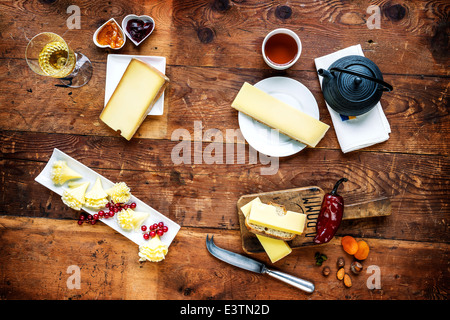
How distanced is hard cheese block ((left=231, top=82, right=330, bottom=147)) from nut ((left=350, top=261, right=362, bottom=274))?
2.01 feet

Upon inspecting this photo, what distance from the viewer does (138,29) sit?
142 centimetres

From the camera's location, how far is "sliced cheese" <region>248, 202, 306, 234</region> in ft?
4.40

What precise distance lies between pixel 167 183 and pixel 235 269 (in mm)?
543

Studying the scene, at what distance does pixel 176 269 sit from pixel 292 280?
1.87 ft

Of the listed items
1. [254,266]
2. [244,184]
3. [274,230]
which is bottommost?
[254,266]

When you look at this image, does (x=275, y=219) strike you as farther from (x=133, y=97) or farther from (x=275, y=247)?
(x=133, y=97)

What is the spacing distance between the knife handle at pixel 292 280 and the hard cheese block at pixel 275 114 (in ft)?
2.07

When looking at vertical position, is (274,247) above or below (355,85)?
below

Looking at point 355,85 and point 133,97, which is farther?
point 133,97

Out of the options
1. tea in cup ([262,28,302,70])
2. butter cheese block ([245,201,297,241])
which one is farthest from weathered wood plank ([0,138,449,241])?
tea in cup ([262,28,302,70])

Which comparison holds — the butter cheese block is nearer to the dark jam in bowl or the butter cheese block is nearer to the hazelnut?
the hazelnut

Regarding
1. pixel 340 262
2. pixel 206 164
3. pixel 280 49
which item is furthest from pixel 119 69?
pixel 340 262

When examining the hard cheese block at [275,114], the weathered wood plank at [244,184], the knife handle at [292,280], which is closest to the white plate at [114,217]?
the weathered wood plank at [244,184]

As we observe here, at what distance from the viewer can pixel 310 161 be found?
1.45 metres
